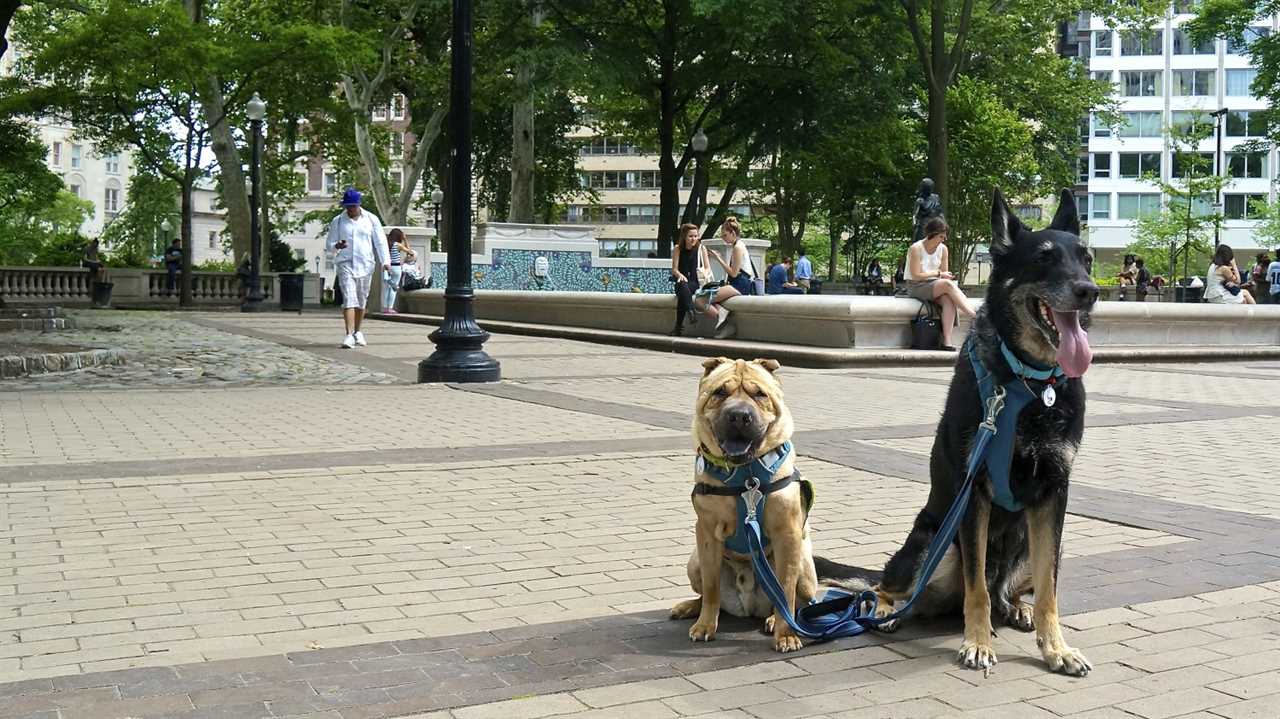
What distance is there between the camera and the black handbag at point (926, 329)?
18.2 m

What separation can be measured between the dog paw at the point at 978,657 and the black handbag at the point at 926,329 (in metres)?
14.4

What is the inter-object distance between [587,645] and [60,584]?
233 cm

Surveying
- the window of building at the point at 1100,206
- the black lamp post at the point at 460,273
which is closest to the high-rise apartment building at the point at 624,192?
the window of building at the point at 1100,206

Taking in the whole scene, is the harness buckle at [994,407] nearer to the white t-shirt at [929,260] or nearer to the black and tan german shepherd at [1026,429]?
the black and tan german shepherd at [1026,429]

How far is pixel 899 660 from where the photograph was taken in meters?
4.25

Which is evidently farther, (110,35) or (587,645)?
(110,35)

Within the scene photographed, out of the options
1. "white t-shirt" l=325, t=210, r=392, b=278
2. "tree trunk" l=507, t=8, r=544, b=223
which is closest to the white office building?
"tree trunk" l=507, t=8, r=544, b=223

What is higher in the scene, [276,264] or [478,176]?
[478,176]

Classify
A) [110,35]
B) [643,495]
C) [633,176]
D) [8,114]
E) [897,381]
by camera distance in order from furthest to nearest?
[633,176] < [8,114] < [110,35] < [897,381] < [643,495]

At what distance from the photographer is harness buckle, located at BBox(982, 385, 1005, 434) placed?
13.3ft

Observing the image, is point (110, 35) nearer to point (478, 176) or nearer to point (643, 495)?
point (478, 176)

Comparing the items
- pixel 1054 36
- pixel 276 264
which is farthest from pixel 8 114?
pixel 1054 36

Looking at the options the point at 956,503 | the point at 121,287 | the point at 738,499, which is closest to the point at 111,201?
the point at 121,287

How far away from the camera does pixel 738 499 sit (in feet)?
13.8
